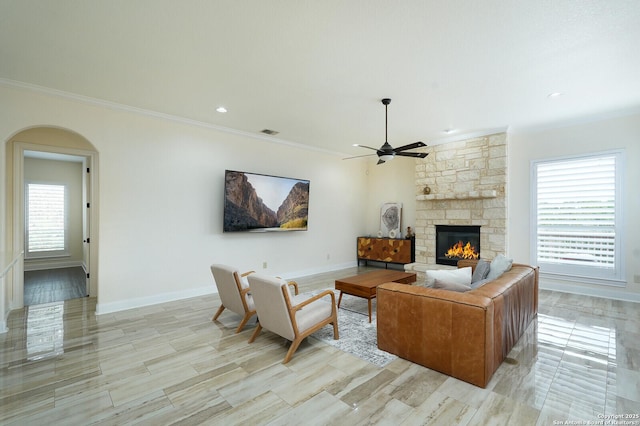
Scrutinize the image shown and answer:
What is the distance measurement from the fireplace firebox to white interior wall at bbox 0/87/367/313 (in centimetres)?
304

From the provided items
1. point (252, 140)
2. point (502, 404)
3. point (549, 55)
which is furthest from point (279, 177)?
point (502, 404)

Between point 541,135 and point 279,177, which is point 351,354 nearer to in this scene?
point 279,177

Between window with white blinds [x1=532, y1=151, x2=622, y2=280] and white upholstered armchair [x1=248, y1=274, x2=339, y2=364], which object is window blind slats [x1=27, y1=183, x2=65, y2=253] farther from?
window with white blinds [x1=532, y1=151, x2=622, y2=280]

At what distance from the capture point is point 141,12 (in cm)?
228

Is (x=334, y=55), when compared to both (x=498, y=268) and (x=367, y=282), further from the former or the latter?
(x=498, y=268)

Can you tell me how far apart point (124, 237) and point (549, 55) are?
554 cm

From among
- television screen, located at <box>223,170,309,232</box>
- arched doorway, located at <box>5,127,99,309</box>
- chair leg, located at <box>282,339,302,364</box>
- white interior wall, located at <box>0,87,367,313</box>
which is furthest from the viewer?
television screen, located at <box>223,170,309,232</box>

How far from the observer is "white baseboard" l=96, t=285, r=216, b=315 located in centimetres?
404

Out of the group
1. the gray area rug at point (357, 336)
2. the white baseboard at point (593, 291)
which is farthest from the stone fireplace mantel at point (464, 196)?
the gray area rug at point (357, 336)

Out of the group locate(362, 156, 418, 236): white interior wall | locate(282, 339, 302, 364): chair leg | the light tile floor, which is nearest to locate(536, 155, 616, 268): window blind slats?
the light tile floor

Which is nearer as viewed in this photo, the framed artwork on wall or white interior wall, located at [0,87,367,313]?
white interior wall, located at [0,87,367,313]

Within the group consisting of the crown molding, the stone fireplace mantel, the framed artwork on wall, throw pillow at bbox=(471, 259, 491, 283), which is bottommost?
throw pillow at bbox=(471, 259, 491, 283)

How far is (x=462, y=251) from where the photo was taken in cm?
585

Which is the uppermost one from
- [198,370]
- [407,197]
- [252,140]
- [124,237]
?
[252,140]
